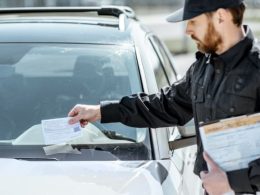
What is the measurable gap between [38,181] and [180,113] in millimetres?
759

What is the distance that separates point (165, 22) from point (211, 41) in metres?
12.9

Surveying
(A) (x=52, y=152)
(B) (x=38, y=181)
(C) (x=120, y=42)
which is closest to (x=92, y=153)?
(A) (x=52, y=152)

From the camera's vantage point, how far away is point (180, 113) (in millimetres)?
3297

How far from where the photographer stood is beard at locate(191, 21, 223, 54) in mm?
2783

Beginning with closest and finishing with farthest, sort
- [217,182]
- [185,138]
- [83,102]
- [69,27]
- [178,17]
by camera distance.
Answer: [217,182], [178,17], [185,138], [83,102], [69,27]

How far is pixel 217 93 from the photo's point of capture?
2.79m

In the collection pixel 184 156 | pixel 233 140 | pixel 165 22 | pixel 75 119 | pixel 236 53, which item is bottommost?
pixel 165 22

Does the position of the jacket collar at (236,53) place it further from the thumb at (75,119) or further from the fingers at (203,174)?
the thumb at (75,119)

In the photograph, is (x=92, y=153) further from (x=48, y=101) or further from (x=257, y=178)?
(x=257, y=178)

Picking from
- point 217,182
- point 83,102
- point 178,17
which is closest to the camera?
point 217,182

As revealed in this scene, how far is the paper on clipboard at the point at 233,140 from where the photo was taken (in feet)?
8.76

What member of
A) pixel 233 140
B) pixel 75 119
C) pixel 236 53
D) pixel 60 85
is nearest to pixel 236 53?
pixel 236 53

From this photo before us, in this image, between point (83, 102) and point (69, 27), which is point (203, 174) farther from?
point (69, 27)

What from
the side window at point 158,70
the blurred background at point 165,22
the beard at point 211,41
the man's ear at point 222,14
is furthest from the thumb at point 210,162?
the blurred background at point 165,22
